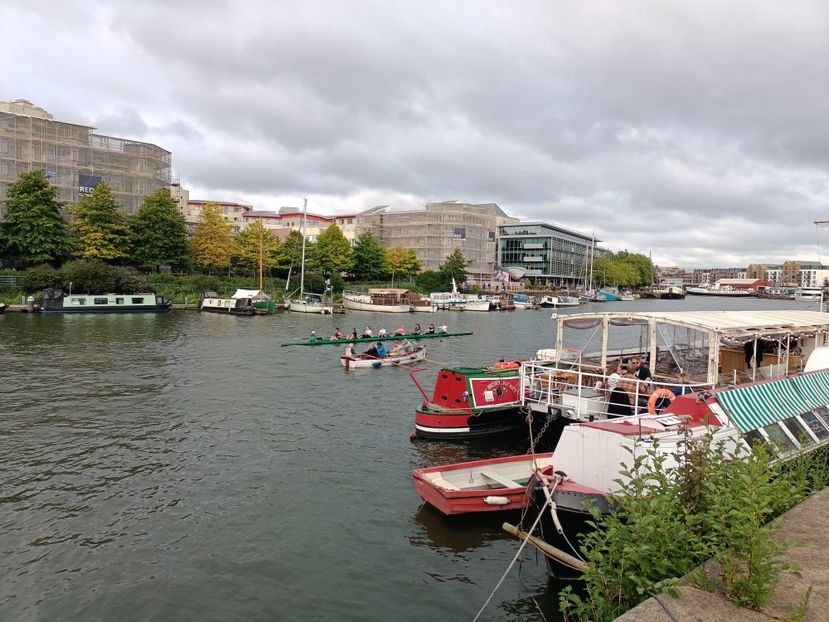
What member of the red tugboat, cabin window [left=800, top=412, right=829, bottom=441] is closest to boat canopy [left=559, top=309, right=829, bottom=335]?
cabin window [left=800, top=412, right=829, bottom=441]

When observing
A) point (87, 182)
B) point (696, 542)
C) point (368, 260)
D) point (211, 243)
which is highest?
point (87, 182)

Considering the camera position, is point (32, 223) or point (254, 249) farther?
point (254, 249)

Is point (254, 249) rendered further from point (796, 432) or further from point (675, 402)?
point (796, 432)

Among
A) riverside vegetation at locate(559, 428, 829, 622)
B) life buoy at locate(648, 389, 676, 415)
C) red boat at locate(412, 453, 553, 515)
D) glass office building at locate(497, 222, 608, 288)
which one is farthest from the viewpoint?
glass office building at locate(497, 222, 608, 288)

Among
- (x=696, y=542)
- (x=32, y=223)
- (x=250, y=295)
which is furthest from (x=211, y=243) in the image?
(x=696, y=542)

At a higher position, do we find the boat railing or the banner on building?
the banner on building

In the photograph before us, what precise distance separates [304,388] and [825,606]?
26.5 m

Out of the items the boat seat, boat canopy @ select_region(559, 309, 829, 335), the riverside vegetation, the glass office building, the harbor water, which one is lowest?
the harbor water

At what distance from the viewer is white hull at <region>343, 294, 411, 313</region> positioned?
88.5 m

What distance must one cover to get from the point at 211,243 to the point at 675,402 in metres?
91.9

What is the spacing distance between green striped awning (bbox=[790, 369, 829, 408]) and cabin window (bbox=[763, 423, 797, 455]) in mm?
2734

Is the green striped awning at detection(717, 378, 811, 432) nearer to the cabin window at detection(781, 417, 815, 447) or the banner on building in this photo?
the cabin window at detection(781, 417, 815, 447)

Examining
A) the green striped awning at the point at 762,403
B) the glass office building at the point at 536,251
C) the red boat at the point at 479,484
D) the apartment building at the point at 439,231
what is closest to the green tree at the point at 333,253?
the apartment building at the point at 439,231

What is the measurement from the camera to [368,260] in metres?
119
